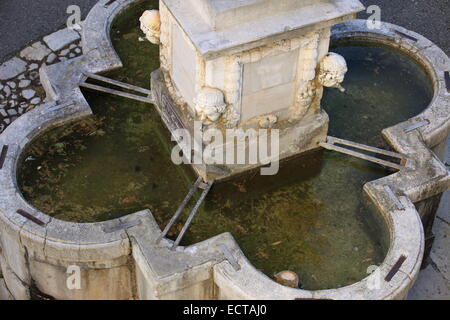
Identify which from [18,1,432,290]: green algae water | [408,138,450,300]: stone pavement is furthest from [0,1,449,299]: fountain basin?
[408,138,450,300]: stone pavement

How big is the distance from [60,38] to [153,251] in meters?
4.81

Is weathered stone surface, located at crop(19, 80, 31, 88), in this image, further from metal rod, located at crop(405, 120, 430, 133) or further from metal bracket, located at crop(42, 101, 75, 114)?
metal rod, located at crop(405, 120, 430, 133)

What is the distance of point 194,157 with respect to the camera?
9.41m

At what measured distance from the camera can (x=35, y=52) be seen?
1205 centimetres

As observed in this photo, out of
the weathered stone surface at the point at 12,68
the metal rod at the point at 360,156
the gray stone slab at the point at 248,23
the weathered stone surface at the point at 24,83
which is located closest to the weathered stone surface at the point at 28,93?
the weathered stone surface at the point at 24,83

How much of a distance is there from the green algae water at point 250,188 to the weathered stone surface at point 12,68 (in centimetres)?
175

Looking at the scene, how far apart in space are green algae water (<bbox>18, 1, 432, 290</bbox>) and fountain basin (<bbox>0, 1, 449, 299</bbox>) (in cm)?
29

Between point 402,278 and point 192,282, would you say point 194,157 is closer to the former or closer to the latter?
point 192,282

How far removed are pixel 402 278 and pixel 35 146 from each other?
4.48m

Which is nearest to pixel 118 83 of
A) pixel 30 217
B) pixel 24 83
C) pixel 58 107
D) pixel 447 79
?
pixel 58 107

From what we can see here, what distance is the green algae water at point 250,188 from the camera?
29.7 ft

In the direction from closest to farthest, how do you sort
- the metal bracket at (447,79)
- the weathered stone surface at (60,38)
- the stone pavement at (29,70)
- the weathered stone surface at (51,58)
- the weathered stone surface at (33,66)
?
the metal bracket at (447,79) → the stone pavement at (29,70) → the weathered stone surface at (33,66) → the weathered stone surface at (51,58) → the weathered stone surface at (60,38)

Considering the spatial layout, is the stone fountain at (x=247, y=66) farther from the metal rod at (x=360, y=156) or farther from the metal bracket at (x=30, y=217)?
the metal bracket at (x=30, y=217)

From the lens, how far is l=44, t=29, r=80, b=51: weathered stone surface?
12156 mm
